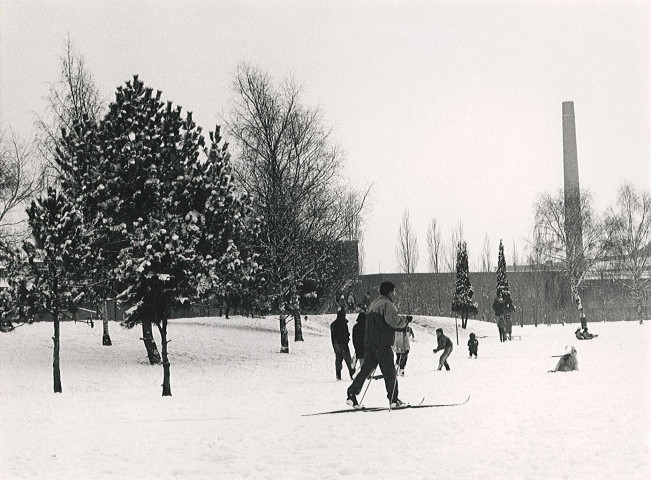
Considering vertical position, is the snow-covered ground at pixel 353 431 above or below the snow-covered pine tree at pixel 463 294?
below

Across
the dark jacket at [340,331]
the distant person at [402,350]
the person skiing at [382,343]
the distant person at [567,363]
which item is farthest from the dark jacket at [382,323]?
the distant person at [567,363]

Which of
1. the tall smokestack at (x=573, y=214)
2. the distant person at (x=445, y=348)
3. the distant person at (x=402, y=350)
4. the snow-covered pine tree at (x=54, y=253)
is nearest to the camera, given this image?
the distant person at (x=402, y=350)

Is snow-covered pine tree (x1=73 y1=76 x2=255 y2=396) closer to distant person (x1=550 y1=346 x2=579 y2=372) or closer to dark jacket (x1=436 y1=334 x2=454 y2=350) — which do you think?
dark jacket (x1=436 y1=334 x2=454 y2=350)

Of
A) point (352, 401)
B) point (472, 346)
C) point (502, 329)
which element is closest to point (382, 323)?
point (352, 401)

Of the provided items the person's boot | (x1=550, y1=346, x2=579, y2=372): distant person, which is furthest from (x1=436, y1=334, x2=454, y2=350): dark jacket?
the person's boot

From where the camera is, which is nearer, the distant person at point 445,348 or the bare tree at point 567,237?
the distant person at point 445,348

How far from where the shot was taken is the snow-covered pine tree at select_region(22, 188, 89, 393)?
20.6 metres

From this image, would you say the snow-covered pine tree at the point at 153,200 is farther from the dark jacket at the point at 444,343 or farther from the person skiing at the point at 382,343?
the person skiing at the point at 382,343

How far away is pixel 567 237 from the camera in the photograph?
174 feet

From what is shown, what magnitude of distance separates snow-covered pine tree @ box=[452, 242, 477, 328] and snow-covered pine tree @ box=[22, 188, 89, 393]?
3842 centimetres

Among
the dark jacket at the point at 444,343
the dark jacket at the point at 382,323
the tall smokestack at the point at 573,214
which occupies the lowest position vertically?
the dark jacket at the point at 444,343

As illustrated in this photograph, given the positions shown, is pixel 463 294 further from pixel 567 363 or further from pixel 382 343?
pixel 382 343

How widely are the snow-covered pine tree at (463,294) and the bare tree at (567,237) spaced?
6.62 metres

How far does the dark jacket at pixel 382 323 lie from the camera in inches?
479
